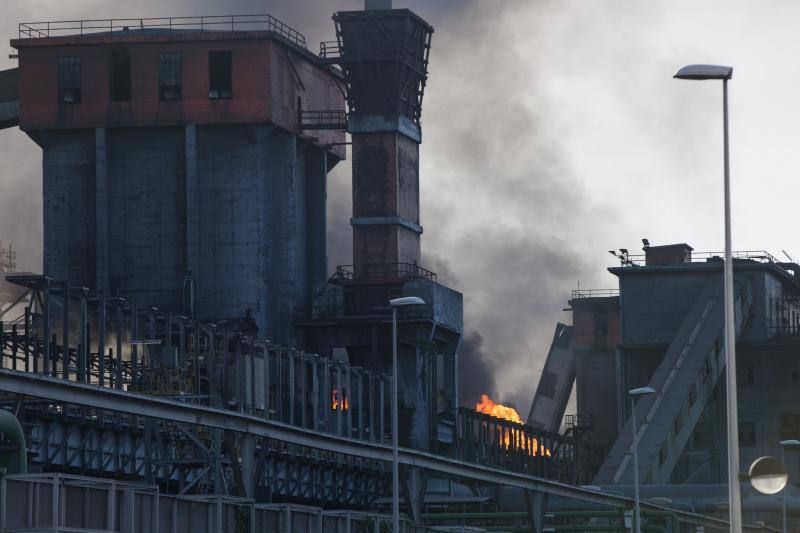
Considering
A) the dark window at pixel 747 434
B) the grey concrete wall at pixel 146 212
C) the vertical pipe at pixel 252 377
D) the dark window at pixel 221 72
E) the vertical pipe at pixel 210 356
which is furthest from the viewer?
the dark window at pixel 747 434

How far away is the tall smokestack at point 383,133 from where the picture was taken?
109 meters

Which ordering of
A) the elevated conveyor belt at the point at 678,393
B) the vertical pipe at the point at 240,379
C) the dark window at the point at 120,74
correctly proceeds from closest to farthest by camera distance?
the vertical pipe at the point at 240,379 < the elevated conveyor belt at the point at 678,393 < the dark window at the point at 120,74

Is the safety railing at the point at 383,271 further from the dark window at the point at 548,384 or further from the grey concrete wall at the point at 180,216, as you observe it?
the dark window at the point at 548,384

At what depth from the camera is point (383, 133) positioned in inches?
4341

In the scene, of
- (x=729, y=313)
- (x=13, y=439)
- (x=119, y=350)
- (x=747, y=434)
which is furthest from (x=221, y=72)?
(x=729, y=313)

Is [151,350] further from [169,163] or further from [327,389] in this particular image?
[169,163]

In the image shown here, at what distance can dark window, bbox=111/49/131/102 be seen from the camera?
111312 millimetres

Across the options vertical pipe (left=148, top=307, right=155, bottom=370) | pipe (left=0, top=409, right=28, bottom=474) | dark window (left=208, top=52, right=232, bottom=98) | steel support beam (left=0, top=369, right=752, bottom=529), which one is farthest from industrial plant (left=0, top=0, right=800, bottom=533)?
pipe (left=0, top=409, right=28, bottom=474)

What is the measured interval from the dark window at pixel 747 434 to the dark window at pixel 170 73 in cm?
4548

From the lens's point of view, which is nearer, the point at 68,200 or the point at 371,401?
the point at 371,401

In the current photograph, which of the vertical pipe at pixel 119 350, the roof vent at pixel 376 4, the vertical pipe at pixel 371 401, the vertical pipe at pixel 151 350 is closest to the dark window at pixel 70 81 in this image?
the roof vent at pixel 376 4

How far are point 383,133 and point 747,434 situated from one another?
3354 cm

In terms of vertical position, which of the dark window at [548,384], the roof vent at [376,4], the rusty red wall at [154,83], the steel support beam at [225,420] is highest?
the roof vent at [376,4]

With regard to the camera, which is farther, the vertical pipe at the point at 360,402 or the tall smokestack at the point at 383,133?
the tall smokestack at the point at 383,133
